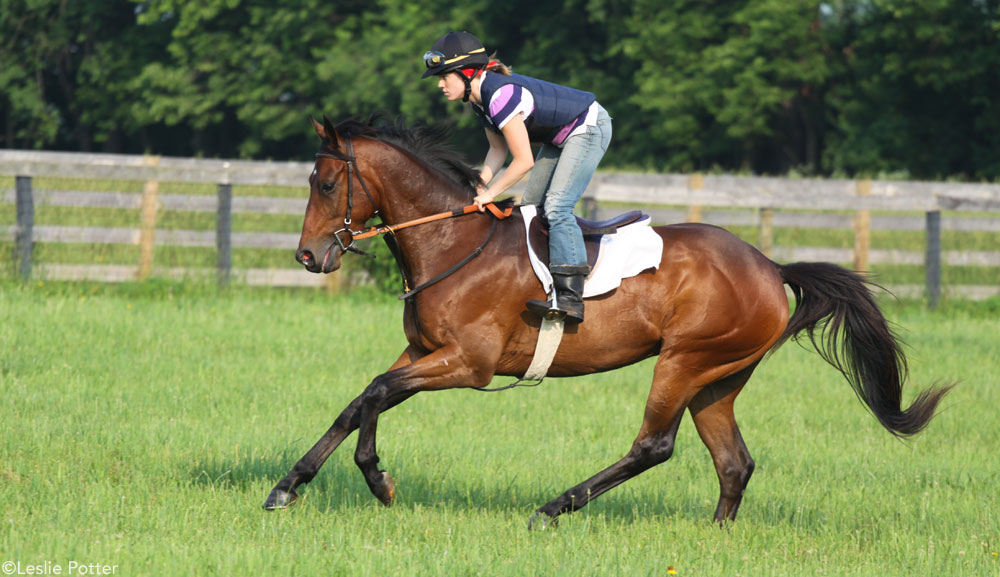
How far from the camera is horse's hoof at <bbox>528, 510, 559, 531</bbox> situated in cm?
604

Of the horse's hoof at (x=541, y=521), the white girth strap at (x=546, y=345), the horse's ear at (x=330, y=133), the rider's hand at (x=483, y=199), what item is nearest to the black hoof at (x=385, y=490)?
the horse's hoof at (x=541, y=521)

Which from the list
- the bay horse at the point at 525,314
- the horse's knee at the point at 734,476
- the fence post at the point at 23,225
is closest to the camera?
the bay horse at the point at 525,314

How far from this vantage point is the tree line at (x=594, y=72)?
35156 mm

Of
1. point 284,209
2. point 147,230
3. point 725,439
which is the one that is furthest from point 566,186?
point 147,230

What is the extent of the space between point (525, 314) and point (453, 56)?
4.73 feet

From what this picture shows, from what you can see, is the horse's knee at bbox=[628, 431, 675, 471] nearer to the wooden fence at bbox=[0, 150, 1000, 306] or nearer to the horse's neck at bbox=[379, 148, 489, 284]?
the horse's neck at bbox=[379, 148, 489, 284]

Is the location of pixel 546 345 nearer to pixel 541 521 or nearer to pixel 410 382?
pixel 410 382

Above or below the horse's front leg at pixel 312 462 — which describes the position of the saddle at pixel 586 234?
above

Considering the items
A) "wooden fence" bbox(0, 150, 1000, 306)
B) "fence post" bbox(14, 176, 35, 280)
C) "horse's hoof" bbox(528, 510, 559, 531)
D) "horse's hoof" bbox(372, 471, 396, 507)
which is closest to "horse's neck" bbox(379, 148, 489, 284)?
"horse's hoof" bbox(372, 471, 396, 507)

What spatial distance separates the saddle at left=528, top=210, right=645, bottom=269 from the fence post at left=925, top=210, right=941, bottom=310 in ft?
35.6

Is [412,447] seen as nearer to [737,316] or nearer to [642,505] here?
[642,505]

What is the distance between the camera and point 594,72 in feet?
130

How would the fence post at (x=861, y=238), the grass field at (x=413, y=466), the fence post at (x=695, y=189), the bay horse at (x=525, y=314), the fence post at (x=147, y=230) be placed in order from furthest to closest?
the fence post at (x=861, y=238) < the fence post at (x=695, y=189) < the fence post at (x=147, y=230) < the bay horse at (x=525, y=314) < the grass field at (x=413, y=466)

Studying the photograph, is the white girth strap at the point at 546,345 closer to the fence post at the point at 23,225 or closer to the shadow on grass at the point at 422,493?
the shadow on grass at the point at 422,493
